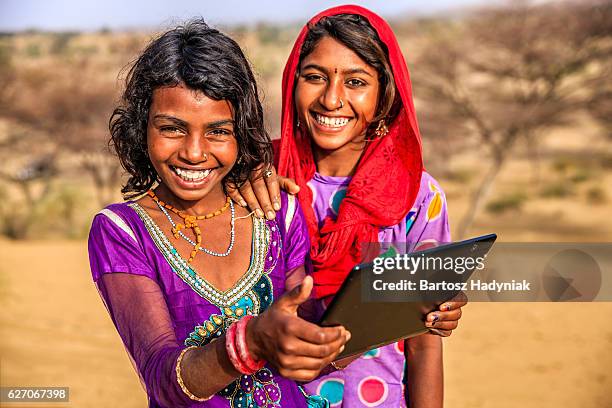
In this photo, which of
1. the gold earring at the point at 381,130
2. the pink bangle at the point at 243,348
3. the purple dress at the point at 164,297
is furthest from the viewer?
the gold earring at the point at 381,130

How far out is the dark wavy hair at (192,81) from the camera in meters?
2.18

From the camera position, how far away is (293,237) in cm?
242

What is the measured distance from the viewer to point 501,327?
971 centimetres

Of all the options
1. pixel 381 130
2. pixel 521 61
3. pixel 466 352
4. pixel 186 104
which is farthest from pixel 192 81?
pixel 521 61

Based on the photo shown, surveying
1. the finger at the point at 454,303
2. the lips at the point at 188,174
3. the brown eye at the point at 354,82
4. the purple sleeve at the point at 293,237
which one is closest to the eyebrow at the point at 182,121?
the lips at the point at 188,174

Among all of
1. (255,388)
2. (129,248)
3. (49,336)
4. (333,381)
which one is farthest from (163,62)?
(49,336)

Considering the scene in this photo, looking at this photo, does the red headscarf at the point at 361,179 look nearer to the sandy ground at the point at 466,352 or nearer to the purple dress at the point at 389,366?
the purple dress at the point at 389,366

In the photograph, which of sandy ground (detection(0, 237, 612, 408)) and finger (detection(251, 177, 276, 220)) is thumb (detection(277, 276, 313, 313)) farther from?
sandy ground (detection(0, 237, 612, 408))

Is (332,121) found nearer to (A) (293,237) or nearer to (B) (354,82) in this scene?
(B) (354,82)

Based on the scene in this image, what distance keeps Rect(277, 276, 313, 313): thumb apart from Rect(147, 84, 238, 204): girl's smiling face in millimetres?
614

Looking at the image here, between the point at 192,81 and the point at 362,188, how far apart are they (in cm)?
92

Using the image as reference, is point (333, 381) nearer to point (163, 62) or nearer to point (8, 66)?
point (163, 62)

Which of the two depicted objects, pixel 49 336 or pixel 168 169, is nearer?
pixel 168 169

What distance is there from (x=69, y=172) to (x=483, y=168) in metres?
11.5
